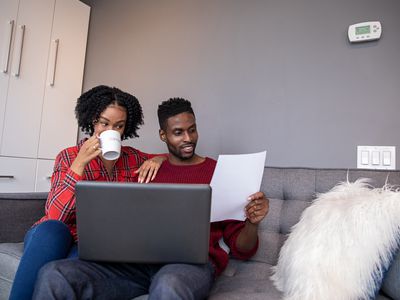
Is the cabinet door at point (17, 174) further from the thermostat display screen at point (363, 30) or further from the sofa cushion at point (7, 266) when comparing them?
the thermostat display screen at point (363, 30)

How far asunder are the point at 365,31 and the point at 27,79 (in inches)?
73.9

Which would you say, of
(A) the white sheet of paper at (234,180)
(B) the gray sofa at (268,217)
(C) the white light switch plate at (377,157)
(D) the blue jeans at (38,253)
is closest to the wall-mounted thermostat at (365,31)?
(C) the white light switch plate at (377,157)

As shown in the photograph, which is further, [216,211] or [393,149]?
[393,149]

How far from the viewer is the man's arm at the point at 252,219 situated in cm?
100

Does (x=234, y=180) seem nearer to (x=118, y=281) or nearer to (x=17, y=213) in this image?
(x=118, y=281)

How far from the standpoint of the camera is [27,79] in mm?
2020

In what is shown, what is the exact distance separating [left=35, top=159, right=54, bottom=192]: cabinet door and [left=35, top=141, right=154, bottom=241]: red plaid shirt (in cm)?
92

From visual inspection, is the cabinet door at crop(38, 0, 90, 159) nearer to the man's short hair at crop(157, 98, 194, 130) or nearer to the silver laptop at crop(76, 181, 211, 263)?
the man's short hair at crop(157, 98, 194, 130)

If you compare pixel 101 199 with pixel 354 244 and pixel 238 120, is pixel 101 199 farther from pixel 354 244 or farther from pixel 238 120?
pixel 238 120

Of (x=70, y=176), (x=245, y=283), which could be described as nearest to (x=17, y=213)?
(x=70, y=176)

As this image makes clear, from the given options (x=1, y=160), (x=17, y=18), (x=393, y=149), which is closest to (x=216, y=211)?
(x=393, y=149)

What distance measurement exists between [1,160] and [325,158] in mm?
1753

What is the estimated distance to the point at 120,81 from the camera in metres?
2.25


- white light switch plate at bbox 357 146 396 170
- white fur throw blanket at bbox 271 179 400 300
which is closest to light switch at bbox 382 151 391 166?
white light switch plate at bbox 357 146 396 170
